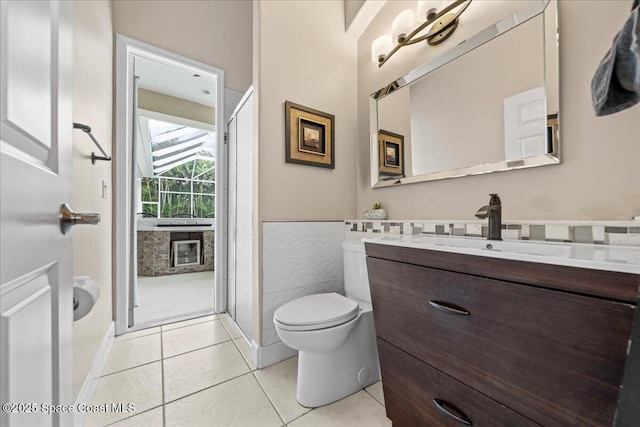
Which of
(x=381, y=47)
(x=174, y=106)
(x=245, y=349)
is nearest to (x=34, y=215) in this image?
(x=245, y=349)

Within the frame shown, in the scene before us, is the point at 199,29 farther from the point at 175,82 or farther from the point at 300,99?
the point at 300,99

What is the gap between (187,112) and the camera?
3.96m

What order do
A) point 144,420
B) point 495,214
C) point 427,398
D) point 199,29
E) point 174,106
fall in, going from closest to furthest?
point 427,398 → point 495,214 → point 144,420 → point 199,29 → point 174,106


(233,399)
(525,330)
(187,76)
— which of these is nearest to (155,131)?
(187,76)

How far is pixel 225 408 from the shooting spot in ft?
3.97

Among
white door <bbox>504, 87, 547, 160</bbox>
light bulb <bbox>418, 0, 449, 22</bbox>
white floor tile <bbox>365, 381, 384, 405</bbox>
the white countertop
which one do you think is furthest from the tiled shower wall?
light bulb <bbox>418, 0, 449, 22</bbox>

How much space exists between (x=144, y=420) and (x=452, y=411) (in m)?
1.33

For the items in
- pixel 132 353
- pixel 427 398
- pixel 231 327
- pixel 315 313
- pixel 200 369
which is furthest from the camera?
pixel 231 327

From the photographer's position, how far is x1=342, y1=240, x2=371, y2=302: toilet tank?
5.01 ft

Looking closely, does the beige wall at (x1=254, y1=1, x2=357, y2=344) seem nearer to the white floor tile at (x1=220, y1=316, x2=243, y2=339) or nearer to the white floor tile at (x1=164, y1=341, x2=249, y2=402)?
the white floor tile at (x1=164, y1=341, x2=249, y2=402)

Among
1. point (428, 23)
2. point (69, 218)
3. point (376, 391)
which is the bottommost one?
point (376, 391)

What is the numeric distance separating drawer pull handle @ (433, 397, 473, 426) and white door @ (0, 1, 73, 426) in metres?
1.03

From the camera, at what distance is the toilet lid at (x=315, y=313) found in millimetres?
1180

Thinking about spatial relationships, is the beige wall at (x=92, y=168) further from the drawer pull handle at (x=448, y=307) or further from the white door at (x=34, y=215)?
the drawer pull handle at (x=448, y=307)
